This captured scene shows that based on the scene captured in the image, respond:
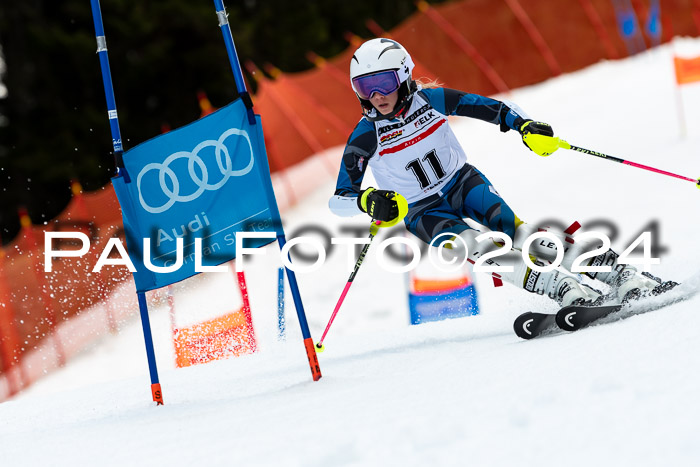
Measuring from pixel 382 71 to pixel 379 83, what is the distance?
2.5 inches

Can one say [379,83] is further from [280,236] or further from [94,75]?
[94,75]

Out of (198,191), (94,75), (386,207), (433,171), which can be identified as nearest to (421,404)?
(386,207)

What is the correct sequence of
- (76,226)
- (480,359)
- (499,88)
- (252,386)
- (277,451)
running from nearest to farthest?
(277,451) < (480,359) < (252,386) < (76,226) < (499,88)

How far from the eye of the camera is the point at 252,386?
4.21 m

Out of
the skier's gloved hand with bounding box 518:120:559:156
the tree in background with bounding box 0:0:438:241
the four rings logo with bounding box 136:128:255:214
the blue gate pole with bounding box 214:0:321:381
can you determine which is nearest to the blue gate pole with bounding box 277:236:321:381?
the blue gate pole with bounding box 214:0:321:381

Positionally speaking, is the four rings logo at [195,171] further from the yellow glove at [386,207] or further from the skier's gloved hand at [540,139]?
the skier's gloved hand at [540,139]

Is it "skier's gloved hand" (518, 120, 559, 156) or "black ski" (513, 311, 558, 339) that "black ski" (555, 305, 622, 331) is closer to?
"black ski" (513, 311, 558, 339)

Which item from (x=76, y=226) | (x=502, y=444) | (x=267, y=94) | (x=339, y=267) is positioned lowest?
(x=502, y=444)

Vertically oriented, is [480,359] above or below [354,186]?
below

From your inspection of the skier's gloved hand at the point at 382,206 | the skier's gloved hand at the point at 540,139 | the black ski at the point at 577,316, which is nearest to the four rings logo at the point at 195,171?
the skier's gloved hand at the point at 382,206

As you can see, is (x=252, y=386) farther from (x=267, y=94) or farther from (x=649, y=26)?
(x=649, y=26)

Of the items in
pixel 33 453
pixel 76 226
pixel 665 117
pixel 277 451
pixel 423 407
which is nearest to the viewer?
pixel 277 451

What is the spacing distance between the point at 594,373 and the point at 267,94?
402 inches

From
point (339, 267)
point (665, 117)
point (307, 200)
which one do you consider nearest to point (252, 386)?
point (339, 267)
